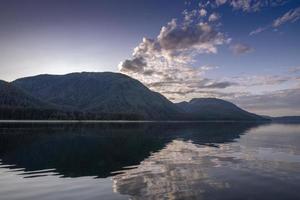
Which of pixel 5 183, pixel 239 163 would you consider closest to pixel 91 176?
pixel 5 183

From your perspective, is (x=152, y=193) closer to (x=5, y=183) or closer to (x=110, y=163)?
(x=5, y=183)

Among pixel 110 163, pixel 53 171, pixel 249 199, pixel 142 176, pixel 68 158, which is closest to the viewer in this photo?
pixel 249 199

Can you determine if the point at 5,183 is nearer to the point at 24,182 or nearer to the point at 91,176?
the point at 24,182

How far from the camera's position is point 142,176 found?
3547cm

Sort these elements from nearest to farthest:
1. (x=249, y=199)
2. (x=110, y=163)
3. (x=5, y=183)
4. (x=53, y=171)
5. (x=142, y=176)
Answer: (x=249, y=199)
(x=5, y=183)
(x=142, y=176)
(x=53, y=171)
(x=110, y=163)

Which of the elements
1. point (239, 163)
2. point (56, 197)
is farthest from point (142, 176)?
point (239, 163)

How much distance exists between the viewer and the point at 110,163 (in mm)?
47188

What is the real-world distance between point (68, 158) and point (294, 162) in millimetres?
41709

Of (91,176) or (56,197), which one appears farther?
(91,176)

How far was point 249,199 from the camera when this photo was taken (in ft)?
84.2

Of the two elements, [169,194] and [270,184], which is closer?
[169,194]

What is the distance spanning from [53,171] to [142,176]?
13.2 m

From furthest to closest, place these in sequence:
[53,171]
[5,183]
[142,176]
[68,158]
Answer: [68,158] < [53,171] < [142,176] < [5,183]

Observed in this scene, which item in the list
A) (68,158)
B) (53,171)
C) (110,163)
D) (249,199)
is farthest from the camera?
(68,158)
